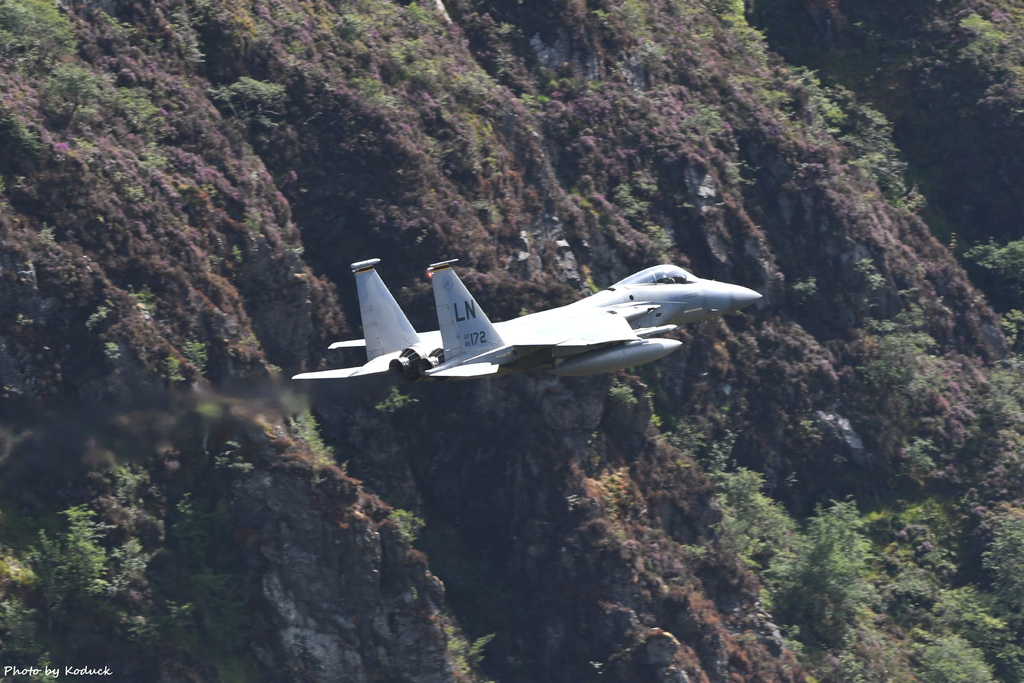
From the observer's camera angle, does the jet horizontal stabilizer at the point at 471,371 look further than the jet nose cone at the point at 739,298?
No

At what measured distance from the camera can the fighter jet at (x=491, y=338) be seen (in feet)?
128

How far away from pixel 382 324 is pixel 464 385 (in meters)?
10.2

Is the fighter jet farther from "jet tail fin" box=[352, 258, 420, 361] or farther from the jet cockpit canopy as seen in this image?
the jet cockpit canopy

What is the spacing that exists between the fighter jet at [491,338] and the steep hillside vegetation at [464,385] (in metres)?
5.81

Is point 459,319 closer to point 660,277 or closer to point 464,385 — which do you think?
point 660,277

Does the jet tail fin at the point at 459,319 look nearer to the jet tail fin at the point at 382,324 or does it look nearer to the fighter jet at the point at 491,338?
the fighter jet at the point at 491,338

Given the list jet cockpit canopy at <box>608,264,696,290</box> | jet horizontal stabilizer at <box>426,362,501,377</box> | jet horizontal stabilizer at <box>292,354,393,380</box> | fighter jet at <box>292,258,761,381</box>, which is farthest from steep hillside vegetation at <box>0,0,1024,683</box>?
jet horizontal stabilizer at <box>426,362,501,377</box>

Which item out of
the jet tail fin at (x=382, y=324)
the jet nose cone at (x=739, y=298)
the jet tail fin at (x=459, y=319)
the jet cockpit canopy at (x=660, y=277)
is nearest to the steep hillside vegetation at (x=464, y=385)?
the jet tail fin at (x=382, y=324)

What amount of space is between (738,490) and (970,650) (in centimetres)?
1146

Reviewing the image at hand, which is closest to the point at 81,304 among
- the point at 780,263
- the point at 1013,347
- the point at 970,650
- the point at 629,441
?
the point at 629,441

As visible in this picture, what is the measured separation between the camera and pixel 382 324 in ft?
135

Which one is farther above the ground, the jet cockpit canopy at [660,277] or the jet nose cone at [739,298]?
the jet cockpit canopy at [660,277]

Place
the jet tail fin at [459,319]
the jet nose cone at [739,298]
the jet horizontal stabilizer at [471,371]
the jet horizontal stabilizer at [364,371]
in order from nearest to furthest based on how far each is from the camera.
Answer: the jet horizontal stabilizer at [471,371] → the jet tail fin at [459,319] → the jet horizontal stabilizer at [364,371] → the jet nose cone at [739,298]

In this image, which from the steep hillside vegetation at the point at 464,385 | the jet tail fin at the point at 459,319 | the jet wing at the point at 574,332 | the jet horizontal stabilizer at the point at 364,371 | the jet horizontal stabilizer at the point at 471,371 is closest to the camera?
the jet horizontal stabilizer at the point at 471,371
